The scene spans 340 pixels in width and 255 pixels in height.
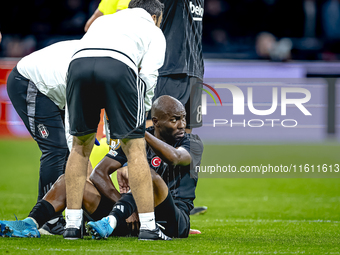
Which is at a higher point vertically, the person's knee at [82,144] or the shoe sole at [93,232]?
the person's knee at [82,144]

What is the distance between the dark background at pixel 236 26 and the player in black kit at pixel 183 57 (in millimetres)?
7181

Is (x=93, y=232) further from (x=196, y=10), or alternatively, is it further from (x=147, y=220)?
(x=196, y=10)

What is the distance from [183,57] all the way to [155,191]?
2204 millimetres

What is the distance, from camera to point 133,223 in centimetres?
407

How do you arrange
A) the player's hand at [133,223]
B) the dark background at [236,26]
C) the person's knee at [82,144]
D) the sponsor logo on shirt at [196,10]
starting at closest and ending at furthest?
the person's knee at [82,144] → the player's hand at [133,223] → the sponsor logo on shirt at [196,10] → the dark background at [236,26]

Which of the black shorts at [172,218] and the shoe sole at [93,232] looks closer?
the shoe sole at [93,232]

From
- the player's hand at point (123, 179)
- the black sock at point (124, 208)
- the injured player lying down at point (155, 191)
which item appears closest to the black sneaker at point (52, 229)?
the injured player lying down at point (155, 191)

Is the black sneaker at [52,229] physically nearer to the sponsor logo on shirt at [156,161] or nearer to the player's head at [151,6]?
the sponsor logo on shirt at [156,161]

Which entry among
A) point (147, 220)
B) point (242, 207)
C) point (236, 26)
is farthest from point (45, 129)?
point (236, 26)

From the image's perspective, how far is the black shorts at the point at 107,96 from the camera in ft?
12.1

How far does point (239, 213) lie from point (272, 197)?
1270 mm

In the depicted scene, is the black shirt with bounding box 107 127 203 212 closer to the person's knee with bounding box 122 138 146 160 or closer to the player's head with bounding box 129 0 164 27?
the person's knee with bounding box 122 138 146 160

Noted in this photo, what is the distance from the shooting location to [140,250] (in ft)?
11.3

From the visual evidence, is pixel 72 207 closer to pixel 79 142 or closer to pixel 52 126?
pixel 79 142
